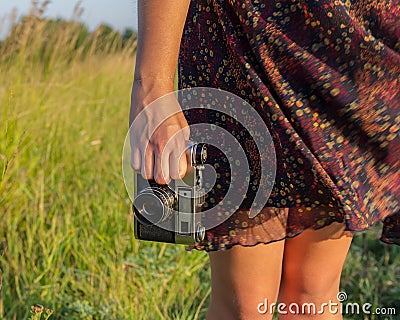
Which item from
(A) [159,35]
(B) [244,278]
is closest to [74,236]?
(B) [244,278]

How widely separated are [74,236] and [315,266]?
4.21 ft

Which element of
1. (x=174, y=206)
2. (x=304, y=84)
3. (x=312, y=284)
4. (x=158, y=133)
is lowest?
(x=312, y=284)

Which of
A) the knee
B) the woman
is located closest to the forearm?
the woman

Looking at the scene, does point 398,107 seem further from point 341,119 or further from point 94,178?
point 94,178

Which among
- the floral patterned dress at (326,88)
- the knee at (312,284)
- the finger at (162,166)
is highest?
the floral patterned dress at (326,88)

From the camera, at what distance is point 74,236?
2.47 meters

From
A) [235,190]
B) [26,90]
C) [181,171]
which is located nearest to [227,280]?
[235,190]

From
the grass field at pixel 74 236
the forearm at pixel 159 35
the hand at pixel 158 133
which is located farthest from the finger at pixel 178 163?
the grass field at pixel 74 236

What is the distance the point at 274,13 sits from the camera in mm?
1192

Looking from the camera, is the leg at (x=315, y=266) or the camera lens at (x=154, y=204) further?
the leg at (x=315, y=266)

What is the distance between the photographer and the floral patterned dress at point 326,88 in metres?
1.17

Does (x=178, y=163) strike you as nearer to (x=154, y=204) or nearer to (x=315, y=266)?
(x=154, y=204)

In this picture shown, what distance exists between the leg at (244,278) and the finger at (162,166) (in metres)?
0.30

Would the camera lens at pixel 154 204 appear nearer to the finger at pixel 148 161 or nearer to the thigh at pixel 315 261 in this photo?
the finger at pixel 148 161
